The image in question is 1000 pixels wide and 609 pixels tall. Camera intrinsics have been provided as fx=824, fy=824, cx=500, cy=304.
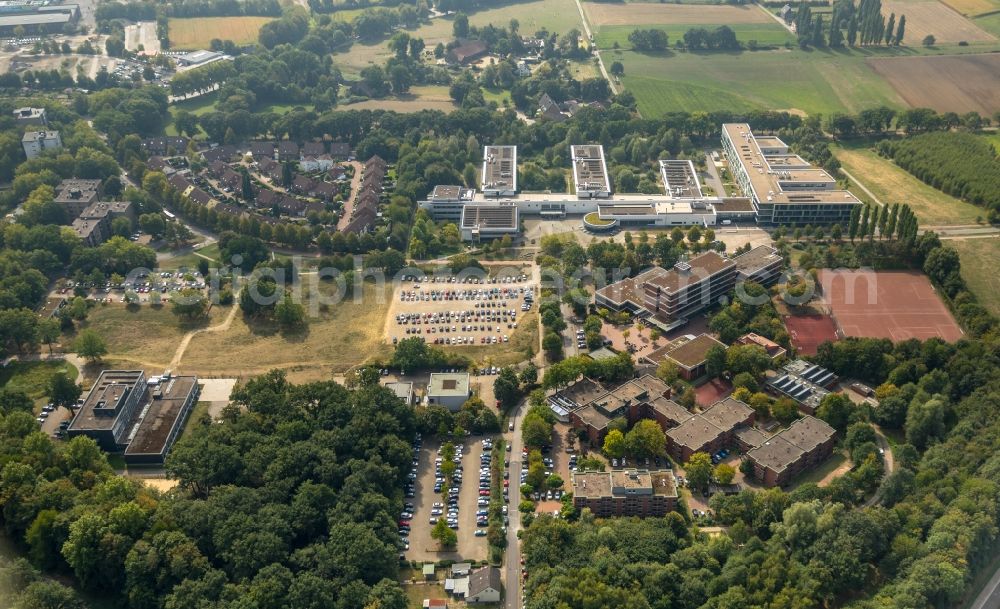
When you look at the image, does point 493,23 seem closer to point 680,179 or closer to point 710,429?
point 680,179

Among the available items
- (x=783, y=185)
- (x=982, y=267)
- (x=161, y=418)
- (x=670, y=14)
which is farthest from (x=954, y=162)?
(x=161, y=418)

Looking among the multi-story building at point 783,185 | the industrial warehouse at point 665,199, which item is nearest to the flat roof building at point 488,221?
the industrial warehouse at point 665,199

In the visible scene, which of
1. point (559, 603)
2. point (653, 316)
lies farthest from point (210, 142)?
point (559, 603)

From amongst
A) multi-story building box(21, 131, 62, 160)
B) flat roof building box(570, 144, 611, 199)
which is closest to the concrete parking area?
flat roof building box(570, 144, 611, 199)

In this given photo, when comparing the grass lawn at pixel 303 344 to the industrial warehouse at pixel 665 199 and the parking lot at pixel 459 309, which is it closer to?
the parking lot at pixel 459 309

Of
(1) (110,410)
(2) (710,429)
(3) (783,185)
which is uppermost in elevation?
(3) (783,185)

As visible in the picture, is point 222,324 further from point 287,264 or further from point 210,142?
point 210,142
